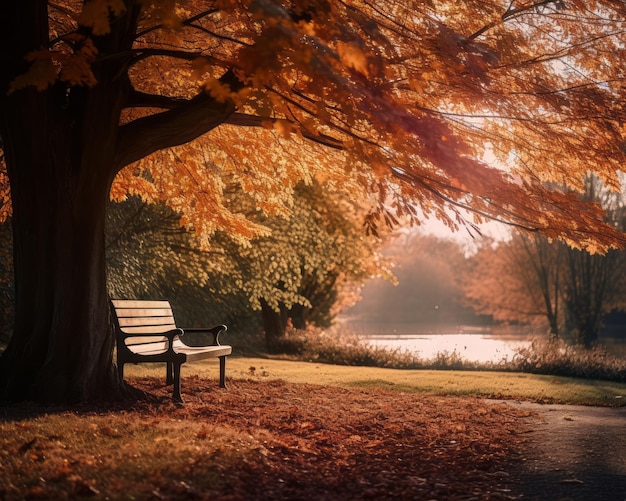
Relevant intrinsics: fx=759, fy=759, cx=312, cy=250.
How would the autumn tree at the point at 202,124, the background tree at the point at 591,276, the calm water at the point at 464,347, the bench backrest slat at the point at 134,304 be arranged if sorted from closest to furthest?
the autumn tree at the point at 202,124, the bench backrest slat at the point at 134,304, the calm water at the point at 464,347, the background tree at the point at 591,276

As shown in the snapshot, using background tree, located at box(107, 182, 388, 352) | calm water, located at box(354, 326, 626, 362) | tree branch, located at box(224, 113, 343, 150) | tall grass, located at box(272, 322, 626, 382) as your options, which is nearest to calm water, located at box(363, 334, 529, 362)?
calm water, located at box(354, 326, 626, 362)

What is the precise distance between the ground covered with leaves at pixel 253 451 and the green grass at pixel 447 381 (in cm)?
286

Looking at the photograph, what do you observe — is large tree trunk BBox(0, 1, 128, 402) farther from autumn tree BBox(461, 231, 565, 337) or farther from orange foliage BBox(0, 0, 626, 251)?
autumn tree BBox(461, 231, 565, 337)

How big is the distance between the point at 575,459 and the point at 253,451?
2667 millimetres

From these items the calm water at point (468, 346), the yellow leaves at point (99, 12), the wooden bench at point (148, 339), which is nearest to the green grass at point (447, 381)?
the wooden bench at point (148, 339)

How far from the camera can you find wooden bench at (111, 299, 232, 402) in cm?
852

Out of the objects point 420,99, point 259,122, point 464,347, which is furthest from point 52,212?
point 464,347

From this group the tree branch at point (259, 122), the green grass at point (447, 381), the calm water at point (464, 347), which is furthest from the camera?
the calm water at point (464, 347)

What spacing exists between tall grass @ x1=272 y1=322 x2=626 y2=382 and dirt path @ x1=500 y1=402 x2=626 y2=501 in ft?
24.4

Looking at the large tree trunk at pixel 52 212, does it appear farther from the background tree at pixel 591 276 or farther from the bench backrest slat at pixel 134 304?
the background tree at pixel 591 276

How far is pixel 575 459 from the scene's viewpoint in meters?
6.26

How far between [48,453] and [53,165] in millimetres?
3451

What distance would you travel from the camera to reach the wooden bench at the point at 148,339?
8.52 meters

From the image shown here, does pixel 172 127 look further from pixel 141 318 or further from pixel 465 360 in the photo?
pixel 465 360
